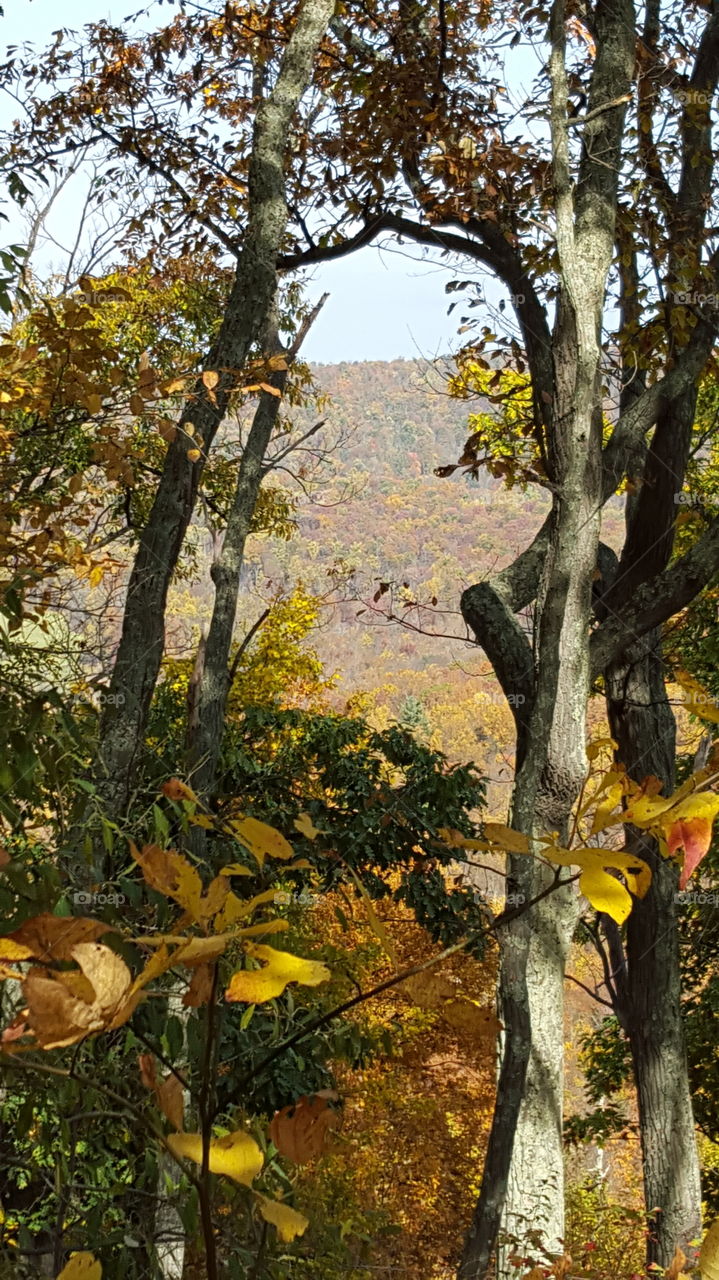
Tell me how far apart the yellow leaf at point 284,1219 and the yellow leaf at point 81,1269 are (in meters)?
0.09

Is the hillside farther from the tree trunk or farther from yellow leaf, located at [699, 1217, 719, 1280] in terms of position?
yellow leaf, located at [699, 1217, 719, 1280]

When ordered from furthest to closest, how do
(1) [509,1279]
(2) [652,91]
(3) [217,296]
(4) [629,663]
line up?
(3) [217,296], (4) [629,663], (2) [652,91], (1) [509,1279]

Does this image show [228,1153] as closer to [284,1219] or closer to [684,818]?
[284,1219]

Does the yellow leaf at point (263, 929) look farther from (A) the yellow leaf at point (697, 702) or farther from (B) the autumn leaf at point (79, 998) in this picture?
(A) the yellow leaf at point (697, 702)

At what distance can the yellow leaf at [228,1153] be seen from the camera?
503mm

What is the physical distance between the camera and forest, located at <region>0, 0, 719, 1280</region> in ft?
2.00

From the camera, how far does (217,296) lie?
959 centimetres

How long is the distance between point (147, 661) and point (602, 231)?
9.44ft

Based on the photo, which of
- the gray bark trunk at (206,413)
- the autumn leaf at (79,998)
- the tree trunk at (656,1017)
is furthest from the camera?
the tree trunk at (656,1017)

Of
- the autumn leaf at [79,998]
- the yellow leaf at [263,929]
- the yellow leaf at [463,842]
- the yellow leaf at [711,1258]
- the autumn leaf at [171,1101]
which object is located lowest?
the yellow leaf at [711,1258]

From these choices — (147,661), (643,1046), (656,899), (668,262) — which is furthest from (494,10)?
(643,1046)

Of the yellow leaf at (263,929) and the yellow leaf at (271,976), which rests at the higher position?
the yellow leaf at (263,929)

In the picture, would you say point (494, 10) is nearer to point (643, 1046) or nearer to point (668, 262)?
point (668, 262)

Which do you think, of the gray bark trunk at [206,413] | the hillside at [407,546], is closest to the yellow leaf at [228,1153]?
the gray bark trunk at [206,413]
